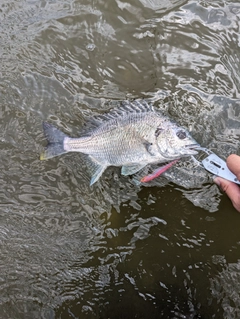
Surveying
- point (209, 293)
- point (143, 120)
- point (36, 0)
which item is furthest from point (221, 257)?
point (36, 0)

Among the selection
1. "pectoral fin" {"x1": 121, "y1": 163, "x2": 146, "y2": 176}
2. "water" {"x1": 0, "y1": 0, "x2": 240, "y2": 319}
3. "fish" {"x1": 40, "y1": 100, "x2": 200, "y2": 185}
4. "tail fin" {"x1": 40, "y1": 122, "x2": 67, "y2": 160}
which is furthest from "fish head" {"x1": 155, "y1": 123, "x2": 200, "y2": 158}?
"tail fin" {"x1": 40, "y1": 122, "x2": 67, "y2": 160}

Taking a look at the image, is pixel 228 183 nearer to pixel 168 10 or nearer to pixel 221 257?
pixel 221 257

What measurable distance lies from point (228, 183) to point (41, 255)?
223 centimetres

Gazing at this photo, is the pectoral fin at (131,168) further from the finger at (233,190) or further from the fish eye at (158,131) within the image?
the finger at (233,190)

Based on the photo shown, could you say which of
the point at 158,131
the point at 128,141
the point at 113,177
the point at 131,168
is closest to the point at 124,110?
the point at 128,141

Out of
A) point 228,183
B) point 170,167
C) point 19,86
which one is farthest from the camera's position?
point 19,86

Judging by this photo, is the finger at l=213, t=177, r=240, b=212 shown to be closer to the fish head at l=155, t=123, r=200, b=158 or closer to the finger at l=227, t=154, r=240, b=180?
the finger at l=227, t=154, r=240, b=180

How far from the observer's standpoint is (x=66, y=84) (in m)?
4.18

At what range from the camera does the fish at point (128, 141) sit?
11.4ft

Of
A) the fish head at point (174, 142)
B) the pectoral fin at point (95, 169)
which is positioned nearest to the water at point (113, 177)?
the pectoral fin at point (95, 169)

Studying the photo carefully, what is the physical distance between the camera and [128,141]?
142 inches

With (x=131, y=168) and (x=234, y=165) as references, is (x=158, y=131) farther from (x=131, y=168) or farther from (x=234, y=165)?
(x=234, y=165)

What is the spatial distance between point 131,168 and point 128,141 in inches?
12.1

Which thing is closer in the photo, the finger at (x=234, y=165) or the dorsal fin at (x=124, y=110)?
the finger at (x=234, y=165)
